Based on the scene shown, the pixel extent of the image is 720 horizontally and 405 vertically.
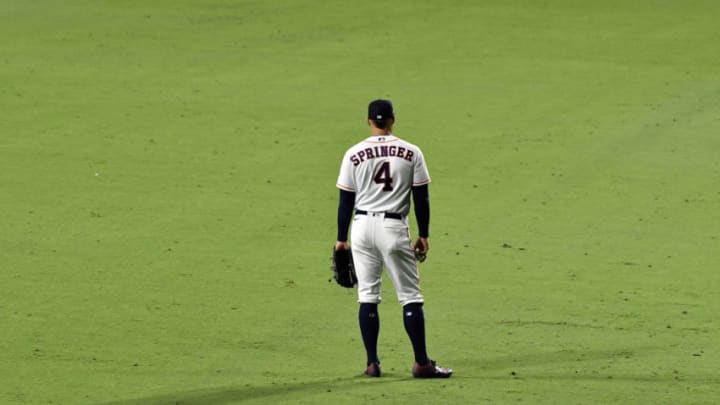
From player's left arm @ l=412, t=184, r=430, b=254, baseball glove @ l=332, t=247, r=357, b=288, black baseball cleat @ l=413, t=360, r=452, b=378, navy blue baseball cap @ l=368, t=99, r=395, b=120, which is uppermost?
navy blue baseball cap @ l=368, t=99, r=395, b=120

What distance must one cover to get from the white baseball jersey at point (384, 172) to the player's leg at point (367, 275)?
0.53 ft

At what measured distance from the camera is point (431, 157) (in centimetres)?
1736

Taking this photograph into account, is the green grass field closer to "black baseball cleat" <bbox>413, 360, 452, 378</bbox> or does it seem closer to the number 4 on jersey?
"black baseball cleat" <bbox>413, 360, 452, 378</bbox>

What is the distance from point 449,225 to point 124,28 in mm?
12170

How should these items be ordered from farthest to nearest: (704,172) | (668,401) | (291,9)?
(291,9) < (704,172) < (668,401)

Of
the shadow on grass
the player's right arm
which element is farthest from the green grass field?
the player's right arm

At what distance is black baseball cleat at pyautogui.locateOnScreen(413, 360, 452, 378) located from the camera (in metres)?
9.27

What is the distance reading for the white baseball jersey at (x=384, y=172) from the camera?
30.0ft

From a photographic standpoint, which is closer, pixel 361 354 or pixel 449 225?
pixel 361 354

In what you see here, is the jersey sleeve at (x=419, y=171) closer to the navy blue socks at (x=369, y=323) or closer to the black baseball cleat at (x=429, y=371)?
the navy blue socks at (x=369, y=323)

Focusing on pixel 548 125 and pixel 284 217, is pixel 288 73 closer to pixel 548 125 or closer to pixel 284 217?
pixel 548 125

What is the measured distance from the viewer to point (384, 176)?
360 inches

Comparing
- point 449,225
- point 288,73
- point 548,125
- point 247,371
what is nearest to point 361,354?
point 247,371

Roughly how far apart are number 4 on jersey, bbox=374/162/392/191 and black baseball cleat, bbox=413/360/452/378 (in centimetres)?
127
